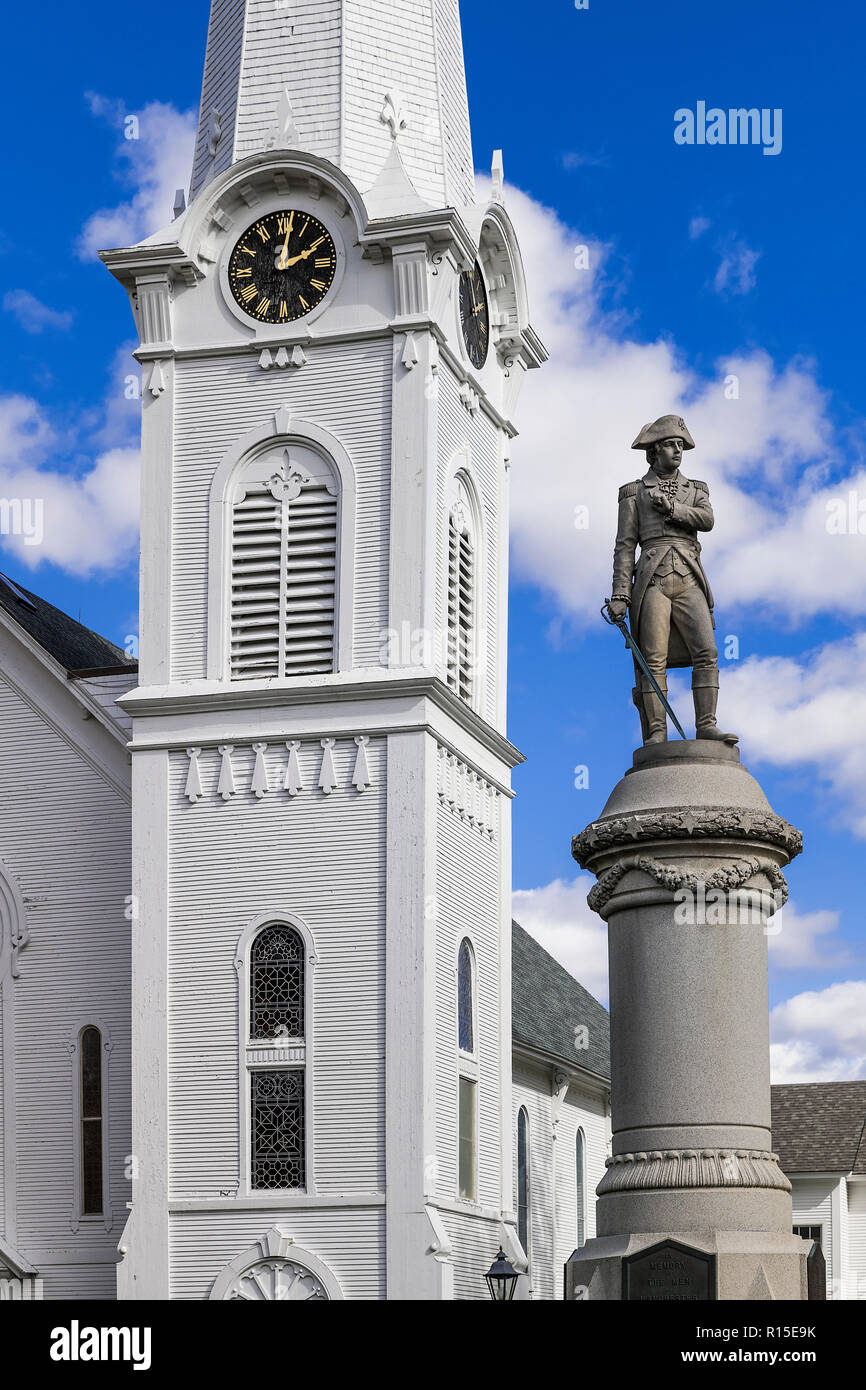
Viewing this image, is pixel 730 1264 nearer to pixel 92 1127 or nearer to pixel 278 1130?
pixel 278 1130

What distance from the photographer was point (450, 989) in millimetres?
27969

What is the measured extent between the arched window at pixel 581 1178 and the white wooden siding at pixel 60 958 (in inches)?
482

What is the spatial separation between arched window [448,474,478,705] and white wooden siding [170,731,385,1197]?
101 inches

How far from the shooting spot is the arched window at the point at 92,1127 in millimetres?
28922

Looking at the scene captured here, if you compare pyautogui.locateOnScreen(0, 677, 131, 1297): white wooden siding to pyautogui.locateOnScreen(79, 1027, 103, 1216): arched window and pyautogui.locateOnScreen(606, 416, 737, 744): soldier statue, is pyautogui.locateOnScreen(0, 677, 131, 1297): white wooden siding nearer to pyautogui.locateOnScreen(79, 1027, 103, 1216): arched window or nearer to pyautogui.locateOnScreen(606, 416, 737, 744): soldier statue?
pyautogui.locateOnScreen(79, 1027, 103, 1216): arched window

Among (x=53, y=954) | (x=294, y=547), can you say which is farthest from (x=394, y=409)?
(x=53, y=954)

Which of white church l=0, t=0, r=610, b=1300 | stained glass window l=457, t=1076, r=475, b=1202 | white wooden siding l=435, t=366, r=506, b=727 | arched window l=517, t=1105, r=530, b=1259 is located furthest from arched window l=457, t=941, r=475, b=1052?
arched window l=517, t=1105, r=530, b=1259

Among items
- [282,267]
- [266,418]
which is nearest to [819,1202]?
[266,418]
